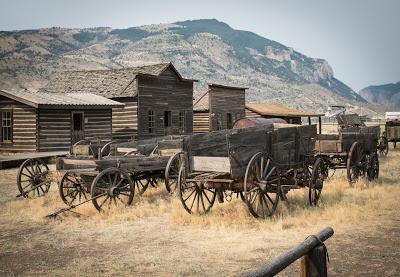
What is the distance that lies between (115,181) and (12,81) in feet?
299

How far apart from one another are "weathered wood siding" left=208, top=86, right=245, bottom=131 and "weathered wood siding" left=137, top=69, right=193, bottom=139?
314cm

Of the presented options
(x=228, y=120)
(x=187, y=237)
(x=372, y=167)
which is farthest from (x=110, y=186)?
(x=228, y=120)

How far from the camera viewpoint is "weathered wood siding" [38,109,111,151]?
21.2m

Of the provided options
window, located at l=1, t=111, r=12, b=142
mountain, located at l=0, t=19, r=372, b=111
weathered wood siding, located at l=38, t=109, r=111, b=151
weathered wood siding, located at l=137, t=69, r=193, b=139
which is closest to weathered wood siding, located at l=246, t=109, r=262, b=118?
weathered wood siding, located at l=137, t=69, r=193, b=139

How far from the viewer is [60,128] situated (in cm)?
2178

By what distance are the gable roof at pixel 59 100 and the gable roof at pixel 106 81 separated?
9.60 feet

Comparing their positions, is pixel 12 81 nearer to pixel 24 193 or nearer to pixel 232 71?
pixel 24 193

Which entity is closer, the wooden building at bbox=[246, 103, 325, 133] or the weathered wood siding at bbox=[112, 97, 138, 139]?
the weathered wood siding at bbox=[112, 97, 138, 139]

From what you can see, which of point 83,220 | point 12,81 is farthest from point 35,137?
point 12,81

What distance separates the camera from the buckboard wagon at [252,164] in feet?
25.4

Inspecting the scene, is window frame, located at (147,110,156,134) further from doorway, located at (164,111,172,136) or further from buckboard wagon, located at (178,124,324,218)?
buckboard wagon, located at (178,124,324,218)

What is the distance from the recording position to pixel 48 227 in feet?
27.3

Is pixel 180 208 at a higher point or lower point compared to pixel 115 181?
lower

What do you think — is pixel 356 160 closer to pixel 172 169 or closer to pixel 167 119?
pixel 172 169
